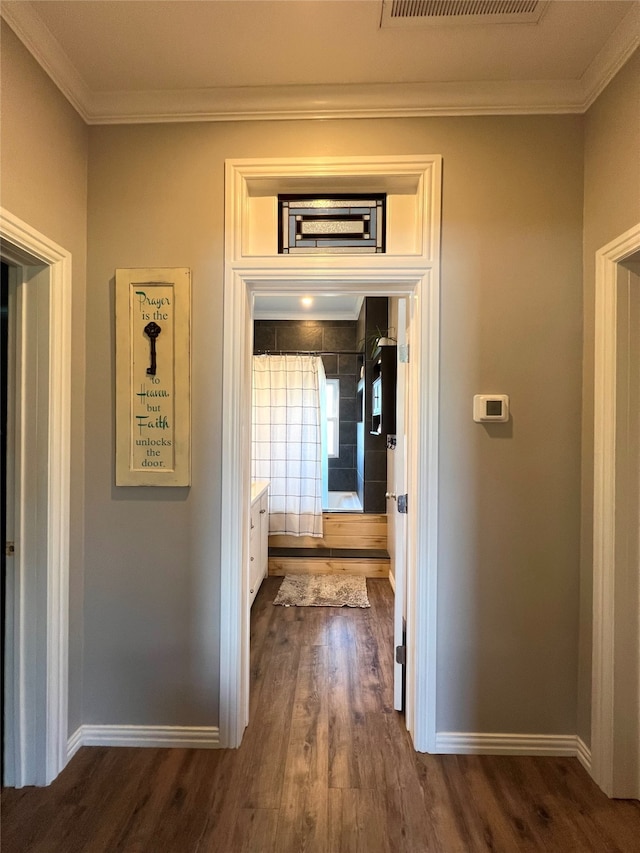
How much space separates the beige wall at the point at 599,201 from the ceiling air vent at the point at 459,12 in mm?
393

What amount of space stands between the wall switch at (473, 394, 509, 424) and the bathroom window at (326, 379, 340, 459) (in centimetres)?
307

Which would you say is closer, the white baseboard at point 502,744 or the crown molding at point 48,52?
the crown molding at point 48,52

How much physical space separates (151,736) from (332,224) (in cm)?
226

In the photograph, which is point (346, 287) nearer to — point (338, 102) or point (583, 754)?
point (338, 102)

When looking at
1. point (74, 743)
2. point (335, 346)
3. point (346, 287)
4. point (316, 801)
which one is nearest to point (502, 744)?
point (316, 801)

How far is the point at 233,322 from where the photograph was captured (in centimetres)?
170

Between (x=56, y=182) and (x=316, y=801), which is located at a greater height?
(x=56, y=182)

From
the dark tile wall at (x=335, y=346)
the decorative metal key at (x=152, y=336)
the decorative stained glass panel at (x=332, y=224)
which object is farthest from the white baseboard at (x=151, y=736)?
the dark tile wall at (x=335, y=346)

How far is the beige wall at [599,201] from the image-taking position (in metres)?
1.41

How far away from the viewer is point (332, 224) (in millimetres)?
1771

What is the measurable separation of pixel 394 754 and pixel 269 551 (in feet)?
7.51

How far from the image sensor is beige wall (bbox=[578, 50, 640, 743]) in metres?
1.41

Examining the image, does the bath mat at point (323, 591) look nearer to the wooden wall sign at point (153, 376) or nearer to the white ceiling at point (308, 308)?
the wooden wall sign at point (153, 376)

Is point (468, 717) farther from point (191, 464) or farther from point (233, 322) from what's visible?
point (233, 322)
